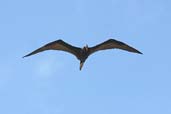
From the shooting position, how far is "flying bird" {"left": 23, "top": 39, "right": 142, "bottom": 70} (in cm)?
3316

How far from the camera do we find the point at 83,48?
33031 millimetres

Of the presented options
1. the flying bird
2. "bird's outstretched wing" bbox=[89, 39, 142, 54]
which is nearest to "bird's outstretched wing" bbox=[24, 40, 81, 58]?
the flying bird

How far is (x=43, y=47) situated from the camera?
3256 centimetres

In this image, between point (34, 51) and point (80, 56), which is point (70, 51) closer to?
point (80, 56)

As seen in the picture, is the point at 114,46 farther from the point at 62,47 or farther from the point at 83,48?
the point at 62,47

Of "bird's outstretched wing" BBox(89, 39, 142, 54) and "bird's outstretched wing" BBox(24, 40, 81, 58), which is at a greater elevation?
"bird's outstretched wing" BBox(89, 39, 142, 54)

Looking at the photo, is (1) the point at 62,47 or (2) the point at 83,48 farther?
(1) the point at 62,47

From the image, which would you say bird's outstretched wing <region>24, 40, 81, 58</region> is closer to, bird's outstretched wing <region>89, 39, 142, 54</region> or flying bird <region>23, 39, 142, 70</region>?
flying bird <region>23, 39, 142, 70</region>

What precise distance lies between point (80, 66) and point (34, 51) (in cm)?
373

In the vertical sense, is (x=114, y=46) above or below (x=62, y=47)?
above

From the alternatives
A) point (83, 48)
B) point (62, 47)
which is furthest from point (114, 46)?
point (62, 47)

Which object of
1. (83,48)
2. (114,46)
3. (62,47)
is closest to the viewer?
(83,48)

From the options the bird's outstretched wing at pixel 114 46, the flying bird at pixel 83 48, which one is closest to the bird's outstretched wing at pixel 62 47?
the flying bird at pixel 83 48

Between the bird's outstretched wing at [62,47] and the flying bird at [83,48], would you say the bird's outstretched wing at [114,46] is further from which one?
the bird's outstretched wing at [62,47]
